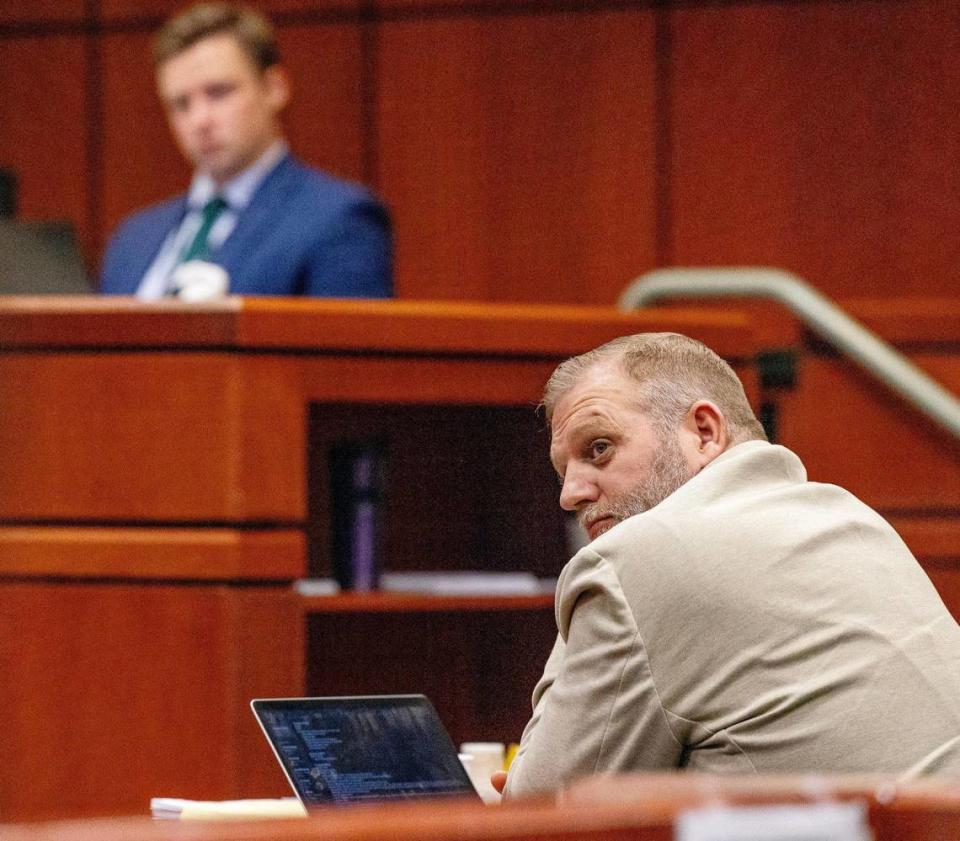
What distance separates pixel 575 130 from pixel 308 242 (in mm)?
1580

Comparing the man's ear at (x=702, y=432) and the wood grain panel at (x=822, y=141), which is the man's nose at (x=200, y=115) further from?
the man's ear at (x=702, y=432)

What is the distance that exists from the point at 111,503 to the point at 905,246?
252 centimetres

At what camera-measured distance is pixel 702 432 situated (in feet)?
6.22

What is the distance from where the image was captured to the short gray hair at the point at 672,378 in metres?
1.89

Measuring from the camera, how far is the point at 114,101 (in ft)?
17.3

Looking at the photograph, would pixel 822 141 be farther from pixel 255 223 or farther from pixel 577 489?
pixel 577 489

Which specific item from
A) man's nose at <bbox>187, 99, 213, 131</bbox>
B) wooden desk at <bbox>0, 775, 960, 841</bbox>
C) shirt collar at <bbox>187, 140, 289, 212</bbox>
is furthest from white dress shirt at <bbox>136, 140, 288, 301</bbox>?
wooden desk at <bbox>0, 775, 960, 841</bbox>

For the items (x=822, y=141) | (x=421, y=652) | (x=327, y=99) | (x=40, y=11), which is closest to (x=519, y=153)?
(x=327, y=99)

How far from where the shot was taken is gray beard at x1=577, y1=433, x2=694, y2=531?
1887 mm

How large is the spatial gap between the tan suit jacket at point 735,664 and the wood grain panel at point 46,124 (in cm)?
388

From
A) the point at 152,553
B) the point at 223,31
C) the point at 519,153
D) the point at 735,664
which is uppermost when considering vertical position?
the point at 223,31

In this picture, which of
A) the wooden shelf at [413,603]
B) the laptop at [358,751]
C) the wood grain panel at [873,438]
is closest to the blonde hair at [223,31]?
the wooden shelf at [413,603]

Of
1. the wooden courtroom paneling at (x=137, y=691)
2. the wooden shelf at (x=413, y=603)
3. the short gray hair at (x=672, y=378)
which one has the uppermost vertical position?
the short gray hair at (x=672, y=378)

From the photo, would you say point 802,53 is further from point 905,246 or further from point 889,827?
point 889,827
